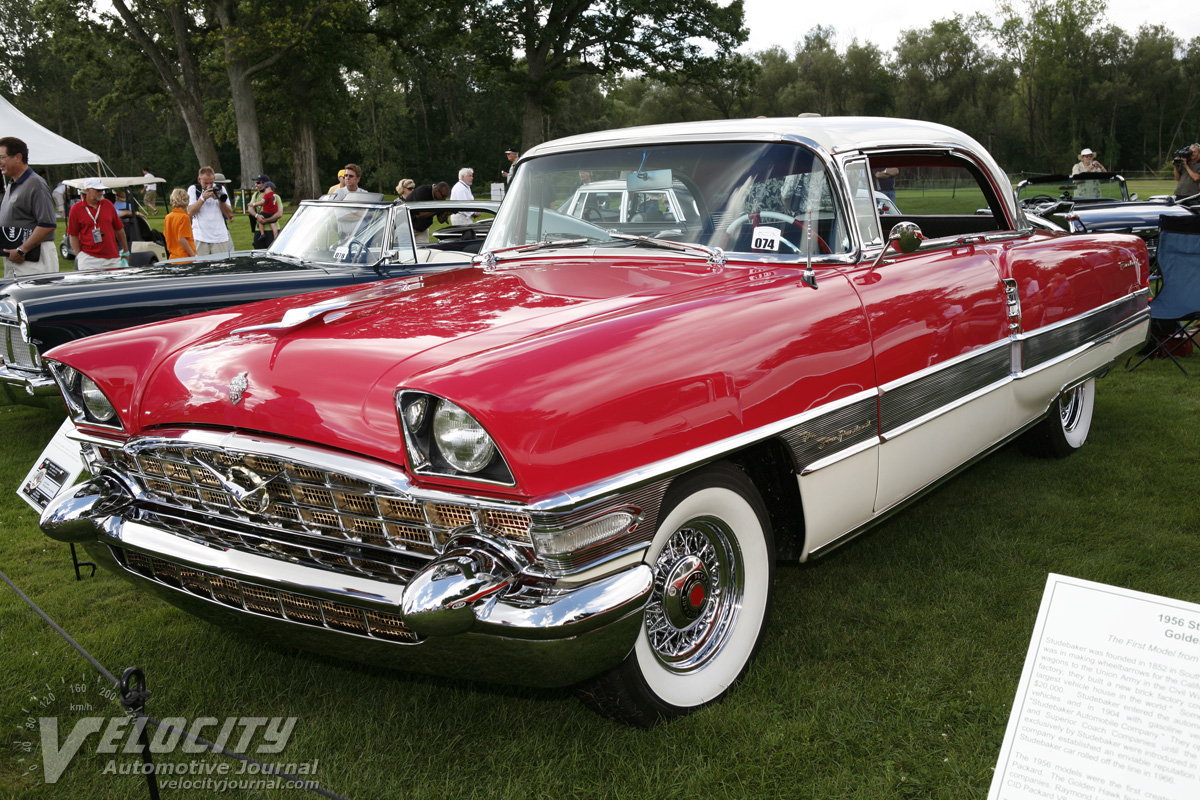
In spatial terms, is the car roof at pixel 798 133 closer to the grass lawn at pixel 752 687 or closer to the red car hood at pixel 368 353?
the red car hood at pixel 368 353

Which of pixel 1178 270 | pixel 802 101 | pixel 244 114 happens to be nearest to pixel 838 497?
pixel 1178 270

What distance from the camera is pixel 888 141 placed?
353cm

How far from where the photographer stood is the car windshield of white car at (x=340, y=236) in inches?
249

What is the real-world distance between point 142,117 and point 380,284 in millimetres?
74486

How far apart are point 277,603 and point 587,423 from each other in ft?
3.13

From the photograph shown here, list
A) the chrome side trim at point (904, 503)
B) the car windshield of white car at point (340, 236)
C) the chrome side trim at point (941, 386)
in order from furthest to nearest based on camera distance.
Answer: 1. the car windshield of white car at point (340, 236)
2. the chrome side trim at point (941, 386)
3. the chrome side trim at point (904, 503)

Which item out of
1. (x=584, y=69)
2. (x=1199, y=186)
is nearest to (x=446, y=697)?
(x=1199, y=186)

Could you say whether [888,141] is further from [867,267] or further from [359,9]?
[359,9]

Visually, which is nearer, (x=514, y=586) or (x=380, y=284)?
(x=514, y=586)

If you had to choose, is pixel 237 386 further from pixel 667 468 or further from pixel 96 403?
pixel 667 468

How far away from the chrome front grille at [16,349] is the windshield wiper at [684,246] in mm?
4216

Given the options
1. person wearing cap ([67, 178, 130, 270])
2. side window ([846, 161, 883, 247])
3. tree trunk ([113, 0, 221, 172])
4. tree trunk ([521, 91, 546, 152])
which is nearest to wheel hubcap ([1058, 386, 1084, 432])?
side window ([846, 161, 883, 247])

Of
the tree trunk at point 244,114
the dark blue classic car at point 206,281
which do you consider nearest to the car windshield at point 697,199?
the dark blue classic car at point 206,281

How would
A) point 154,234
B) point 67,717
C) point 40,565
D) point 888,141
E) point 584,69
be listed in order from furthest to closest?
point 584,69
point 154,234
point 40,565
point 888,141
point 67,717
